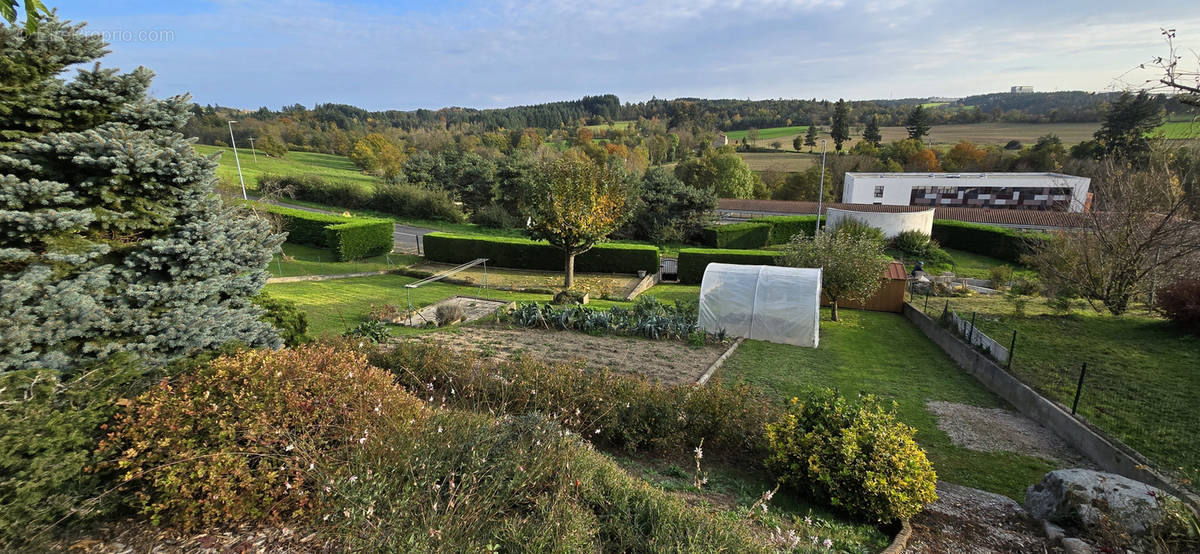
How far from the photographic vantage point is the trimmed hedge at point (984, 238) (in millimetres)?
27562

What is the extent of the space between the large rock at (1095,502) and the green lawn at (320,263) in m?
23.8

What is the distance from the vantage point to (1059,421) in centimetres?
855

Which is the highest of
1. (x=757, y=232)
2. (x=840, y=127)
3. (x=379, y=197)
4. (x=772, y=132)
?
(x=772, y=132)

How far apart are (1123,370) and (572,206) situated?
15605 millimetres

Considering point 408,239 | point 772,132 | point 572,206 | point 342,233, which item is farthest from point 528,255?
point 772,132

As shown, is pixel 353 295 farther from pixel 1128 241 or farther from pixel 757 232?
pixel 757 232

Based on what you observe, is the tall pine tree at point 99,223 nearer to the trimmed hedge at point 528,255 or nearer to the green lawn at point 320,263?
the green lawn at point 320,263

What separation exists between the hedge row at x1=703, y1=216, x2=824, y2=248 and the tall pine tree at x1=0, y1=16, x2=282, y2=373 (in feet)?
93.7

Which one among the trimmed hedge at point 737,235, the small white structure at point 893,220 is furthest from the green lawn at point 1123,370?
the trimmed hedge at point 737,235

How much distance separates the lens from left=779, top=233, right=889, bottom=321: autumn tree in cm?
1585

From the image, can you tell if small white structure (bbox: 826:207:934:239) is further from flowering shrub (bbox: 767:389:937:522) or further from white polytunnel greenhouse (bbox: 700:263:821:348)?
flowering shrub (bbox: 767:389:937:522)

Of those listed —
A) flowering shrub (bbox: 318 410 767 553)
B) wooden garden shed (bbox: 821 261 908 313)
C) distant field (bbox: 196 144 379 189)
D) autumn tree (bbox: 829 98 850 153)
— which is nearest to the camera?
flowering shrub (bbox: 318 410 767 553)

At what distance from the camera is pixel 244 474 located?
4004 millimetres

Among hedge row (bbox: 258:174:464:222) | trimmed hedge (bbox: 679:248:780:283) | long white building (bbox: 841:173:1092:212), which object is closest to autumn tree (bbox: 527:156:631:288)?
trimmed hedge (bbox: 679:248:780:283)
